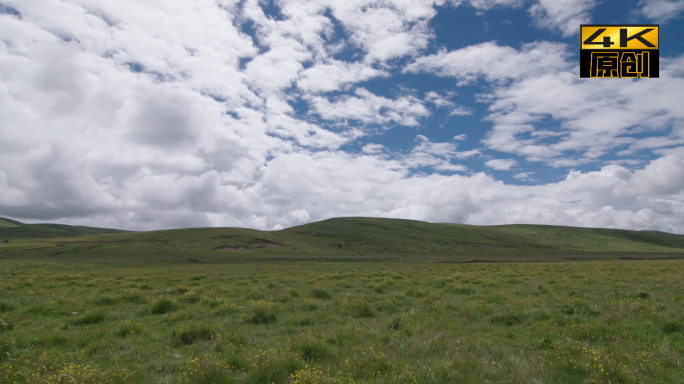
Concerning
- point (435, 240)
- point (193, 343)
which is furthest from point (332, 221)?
point (193, 343)

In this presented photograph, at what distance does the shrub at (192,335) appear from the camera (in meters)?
9.50

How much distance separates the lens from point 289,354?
7.54 meters

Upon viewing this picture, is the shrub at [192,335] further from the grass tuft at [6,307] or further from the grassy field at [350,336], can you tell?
the grass tuft at [6,307]

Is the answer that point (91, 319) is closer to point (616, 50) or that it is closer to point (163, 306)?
point (163, 306)

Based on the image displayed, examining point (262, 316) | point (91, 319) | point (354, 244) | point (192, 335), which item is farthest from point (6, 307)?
point (354, 244)

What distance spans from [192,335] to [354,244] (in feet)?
388

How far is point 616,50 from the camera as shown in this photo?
68.0ft

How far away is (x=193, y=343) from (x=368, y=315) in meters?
6.44

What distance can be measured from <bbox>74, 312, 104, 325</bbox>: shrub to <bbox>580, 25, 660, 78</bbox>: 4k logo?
28891 millimetres

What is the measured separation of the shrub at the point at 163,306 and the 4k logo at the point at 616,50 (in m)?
27.0

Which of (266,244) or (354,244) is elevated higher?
(354,244)

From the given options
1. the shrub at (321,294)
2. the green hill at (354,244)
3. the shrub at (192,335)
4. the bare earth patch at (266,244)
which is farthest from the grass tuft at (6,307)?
the bare earth patch at (266,244)

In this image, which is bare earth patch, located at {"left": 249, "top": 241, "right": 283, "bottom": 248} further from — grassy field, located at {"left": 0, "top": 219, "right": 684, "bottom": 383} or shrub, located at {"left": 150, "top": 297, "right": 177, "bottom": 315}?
shrub, located at {"left": 150, "top": 297, "right": 177, "bottom": 315}

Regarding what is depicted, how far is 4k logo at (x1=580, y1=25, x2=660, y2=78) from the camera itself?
66.8ft
